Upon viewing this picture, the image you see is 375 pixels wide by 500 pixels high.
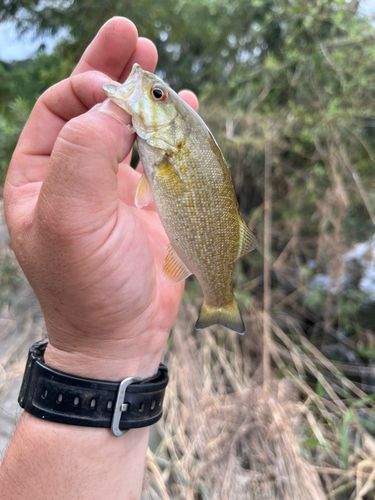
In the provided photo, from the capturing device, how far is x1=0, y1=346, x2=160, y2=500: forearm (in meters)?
0.95

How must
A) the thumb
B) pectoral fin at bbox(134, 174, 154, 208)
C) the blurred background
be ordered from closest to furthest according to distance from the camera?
the thumb, pectoral fin at bbox(134, 174, 154, 208), the blurred background

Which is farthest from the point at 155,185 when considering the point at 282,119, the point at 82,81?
the point at 282,119

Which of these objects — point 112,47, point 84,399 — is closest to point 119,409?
point 84,399

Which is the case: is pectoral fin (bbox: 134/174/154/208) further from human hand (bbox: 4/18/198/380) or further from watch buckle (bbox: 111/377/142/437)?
watch buckle (bbox: 111/377/142/437)

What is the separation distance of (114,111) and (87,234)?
1.25 ft

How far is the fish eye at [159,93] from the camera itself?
3.46 ft

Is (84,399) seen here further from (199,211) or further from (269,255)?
(269,255)

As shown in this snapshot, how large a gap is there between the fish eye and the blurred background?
192cm

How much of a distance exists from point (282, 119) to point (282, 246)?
1.42m

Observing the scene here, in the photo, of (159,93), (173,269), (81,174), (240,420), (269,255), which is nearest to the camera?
(81,174)

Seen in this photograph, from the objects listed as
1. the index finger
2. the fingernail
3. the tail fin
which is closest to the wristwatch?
the tail fin

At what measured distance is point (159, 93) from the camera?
3.47 feet

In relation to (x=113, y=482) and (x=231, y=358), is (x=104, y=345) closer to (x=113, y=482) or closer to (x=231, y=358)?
(x=113, y=482)

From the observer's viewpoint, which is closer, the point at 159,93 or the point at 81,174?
the point at 81,174
